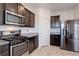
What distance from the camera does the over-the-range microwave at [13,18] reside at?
2810 millimetres

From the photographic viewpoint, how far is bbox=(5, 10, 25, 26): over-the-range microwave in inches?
111

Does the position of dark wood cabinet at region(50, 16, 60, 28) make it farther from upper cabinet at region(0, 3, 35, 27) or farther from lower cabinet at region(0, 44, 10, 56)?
lower cabinet at region(0, 44, 10, 56)

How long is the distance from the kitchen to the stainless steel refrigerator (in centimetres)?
80

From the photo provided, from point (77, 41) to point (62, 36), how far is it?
2.56ft

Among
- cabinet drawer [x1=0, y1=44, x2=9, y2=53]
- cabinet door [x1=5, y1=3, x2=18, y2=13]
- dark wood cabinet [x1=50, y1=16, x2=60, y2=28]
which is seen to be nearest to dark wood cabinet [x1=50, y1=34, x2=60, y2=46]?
dark wood cabinet [x1=50, y1=16, x2=60, y2=28]

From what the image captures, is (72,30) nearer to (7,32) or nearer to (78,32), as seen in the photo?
(78,32)

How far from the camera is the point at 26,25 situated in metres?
4.01

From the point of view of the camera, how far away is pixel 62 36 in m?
5.46

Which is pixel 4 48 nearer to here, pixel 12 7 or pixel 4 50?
pixel 4 50

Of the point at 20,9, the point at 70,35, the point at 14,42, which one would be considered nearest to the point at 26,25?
the point at 20,9

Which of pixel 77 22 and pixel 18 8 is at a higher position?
pixel 18 8

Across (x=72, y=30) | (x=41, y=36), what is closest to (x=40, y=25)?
(x=41, y=36)

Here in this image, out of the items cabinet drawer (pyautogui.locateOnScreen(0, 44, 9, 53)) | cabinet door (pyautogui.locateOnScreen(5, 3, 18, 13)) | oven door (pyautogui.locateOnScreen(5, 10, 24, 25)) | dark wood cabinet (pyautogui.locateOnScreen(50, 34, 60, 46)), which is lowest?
dark wood cabinet (pyautogui.locateOnScreen(50, 34, 60, 46))

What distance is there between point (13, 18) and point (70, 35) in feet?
9.28
